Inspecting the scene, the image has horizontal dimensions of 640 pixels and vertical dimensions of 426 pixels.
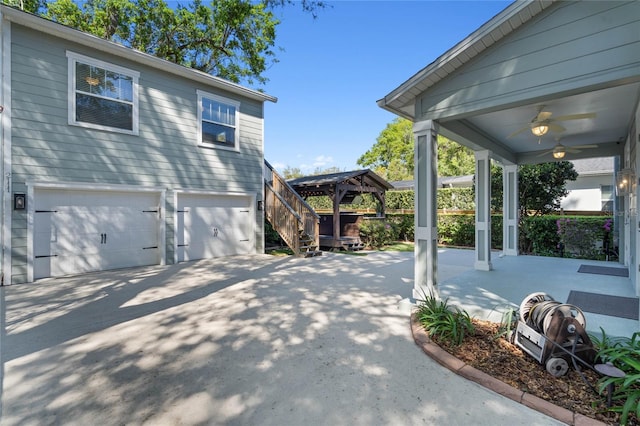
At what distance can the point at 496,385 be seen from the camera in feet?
8.14

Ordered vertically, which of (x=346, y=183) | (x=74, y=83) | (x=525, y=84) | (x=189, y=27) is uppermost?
(x=189, y=27)

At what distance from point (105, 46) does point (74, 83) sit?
102cm

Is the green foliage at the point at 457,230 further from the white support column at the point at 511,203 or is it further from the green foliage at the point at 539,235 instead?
the white support column at the point at 511,203

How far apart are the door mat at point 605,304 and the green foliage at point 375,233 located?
279 inches

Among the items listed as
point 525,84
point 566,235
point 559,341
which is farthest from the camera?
point 566,235

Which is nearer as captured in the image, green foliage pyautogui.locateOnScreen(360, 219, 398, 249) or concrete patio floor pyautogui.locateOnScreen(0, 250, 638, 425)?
concrete patio floor pyautogui.locateOnScreen(0, 250, 638, 425)

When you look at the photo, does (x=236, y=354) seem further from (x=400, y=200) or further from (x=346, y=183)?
(x=400, y=200)

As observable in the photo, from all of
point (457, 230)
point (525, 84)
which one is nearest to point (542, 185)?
point (457, 230)

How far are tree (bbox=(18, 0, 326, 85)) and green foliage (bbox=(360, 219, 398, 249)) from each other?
9503 mm

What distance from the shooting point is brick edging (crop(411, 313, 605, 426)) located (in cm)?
209

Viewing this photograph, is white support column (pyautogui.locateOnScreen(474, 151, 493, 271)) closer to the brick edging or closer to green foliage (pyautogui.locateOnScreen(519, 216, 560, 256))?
green foliage (pyautogui.locateOnScreen(519, 216, 560, 256))

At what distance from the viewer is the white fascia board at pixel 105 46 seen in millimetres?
5637

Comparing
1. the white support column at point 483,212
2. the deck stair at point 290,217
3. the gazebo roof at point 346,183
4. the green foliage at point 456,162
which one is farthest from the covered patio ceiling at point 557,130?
the green foliage at point 456,162

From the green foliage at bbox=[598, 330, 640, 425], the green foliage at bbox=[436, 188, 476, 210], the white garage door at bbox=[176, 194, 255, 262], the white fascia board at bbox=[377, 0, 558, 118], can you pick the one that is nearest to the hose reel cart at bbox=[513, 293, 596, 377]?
the green foliage at bbox=[598, 330, 640, 425]
